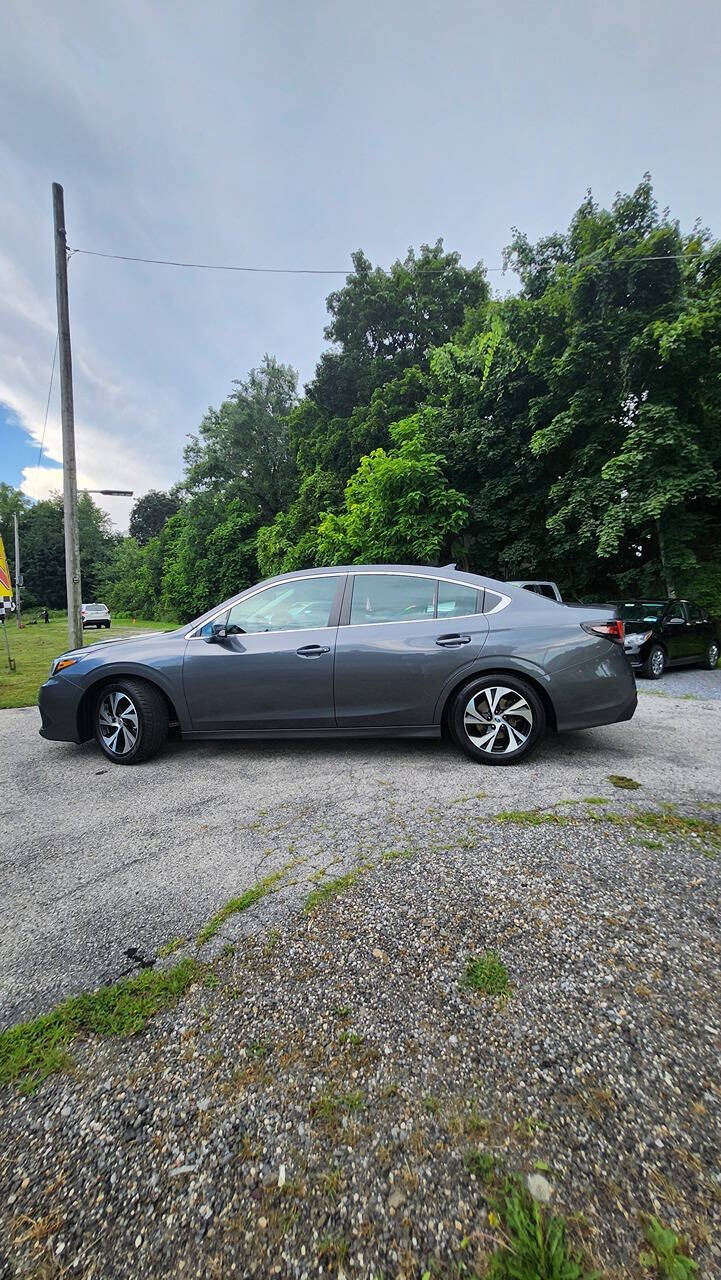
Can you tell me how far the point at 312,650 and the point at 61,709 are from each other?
82.8 inches

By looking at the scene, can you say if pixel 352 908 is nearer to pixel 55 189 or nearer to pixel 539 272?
pixel 55 189

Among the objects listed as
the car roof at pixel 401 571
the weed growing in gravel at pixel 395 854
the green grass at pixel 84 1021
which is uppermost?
the car roof at pixel 401 571

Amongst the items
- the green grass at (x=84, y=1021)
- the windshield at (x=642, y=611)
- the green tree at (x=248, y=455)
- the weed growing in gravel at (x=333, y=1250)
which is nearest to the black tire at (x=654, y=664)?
the windshield at (x=642, y=611)

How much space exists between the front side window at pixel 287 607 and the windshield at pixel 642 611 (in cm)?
633

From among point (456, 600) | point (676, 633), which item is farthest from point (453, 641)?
point (676, 633)

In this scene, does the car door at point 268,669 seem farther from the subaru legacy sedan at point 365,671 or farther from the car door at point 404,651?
the car door at point 404,651

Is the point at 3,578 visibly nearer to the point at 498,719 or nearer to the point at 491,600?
the point at 491,600

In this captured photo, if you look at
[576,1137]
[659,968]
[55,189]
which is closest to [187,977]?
[576,1137]

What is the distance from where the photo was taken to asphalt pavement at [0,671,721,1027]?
1.88 meters


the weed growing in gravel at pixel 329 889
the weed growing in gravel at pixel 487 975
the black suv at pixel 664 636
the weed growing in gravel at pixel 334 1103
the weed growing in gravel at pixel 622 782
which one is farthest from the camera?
the black suv at pixel 664 636

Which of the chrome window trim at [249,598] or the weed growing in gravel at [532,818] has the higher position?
the chrome window trim at [249,598]

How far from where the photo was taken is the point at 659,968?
1.59m

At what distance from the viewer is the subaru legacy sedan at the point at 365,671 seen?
3.46 m

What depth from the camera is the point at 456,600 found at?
12.0 feet
